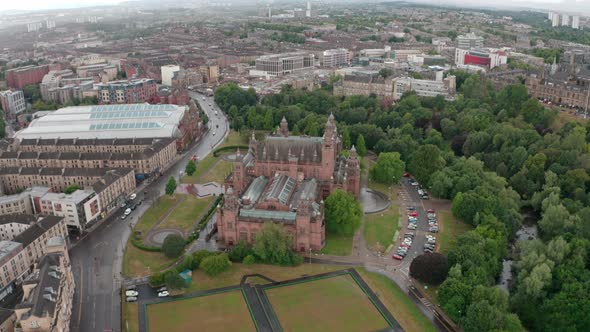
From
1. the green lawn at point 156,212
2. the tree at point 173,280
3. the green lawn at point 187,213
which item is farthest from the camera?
the green lawn at point 187,213

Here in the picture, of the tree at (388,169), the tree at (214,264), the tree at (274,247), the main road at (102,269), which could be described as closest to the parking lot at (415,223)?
the tree at (388,169)

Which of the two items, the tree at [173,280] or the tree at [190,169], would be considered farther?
the tree at [190,169]

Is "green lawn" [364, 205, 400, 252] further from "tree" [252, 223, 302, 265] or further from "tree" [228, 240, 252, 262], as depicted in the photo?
"tree" [228, 240, 252, 262]

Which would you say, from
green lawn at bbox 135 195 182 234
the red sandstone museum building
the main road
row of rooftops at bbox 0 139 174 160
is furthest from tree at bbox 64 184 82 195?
the red sandstone museum building

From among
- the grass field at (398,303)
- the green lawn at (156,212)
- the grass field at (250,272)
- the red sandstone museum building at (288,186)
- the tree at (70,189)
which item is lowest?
the grass field at (398,303)

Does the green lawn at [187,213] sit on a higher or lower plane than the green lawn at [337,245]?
higher

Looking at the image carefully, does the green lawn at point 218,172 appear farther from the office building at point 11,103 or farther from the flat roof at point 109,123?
the office building at point 11,103

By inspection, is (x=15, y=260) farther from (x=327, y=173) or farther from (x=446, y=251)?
(x=446, y=251)
